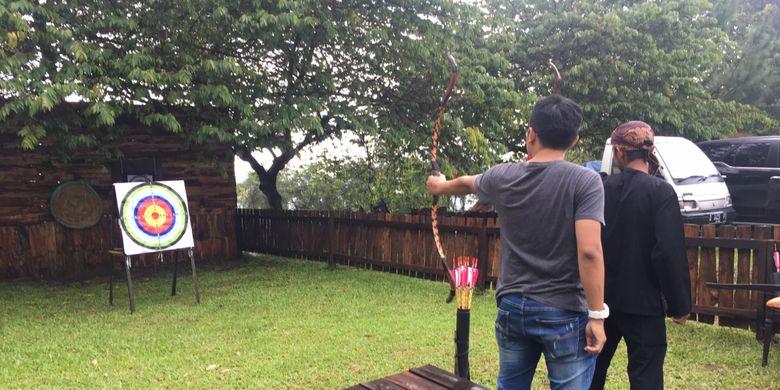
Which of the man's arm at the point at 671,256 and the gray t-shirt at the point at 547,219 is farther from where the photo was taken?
the man's arm at the point at 671,256

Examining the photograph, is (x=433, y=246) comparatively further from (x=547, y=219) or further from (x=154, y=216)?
(x=547, y=219)

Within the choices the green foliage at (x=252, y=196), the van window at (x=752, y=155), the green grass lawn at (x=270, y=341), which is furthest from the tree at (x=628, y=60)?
the green foliage at (x=252, y=196)

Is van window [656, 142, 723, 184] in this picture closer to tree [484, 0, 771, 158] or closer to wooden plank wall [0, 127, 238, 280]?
tree [484, 0, 771, 158]

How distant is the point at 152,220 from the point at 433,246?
3.82 m

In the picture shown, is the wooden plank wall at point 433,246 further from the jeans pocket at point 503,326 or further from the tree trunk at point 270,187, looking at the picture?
the jeans pocket at point 503,326

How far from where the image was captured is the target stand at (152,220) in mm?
6969

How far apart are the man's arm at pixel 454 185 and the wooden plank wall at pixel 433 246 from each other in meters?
4.09

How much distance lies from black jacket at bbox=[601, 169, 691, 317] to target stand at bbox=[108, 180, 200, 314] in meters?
5.56

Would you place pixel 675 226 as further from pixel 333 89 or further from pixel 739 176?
pixel 739 176

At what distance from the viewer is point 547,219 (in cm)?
203

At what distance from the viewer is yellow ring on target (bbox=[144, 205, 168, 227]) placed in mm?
7230

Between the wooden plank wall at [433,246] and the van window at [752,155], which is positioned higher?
the van window at [752,155]

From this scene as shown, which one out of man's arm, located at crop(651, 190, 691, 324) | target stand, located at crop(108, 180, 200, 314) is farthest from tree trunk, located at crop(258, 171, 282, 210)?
man's arm, located at crop(651, 190, 691, 324)

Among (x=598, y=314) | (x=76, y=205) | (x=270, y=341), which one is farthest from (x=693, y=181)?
(x=76, y=205)
